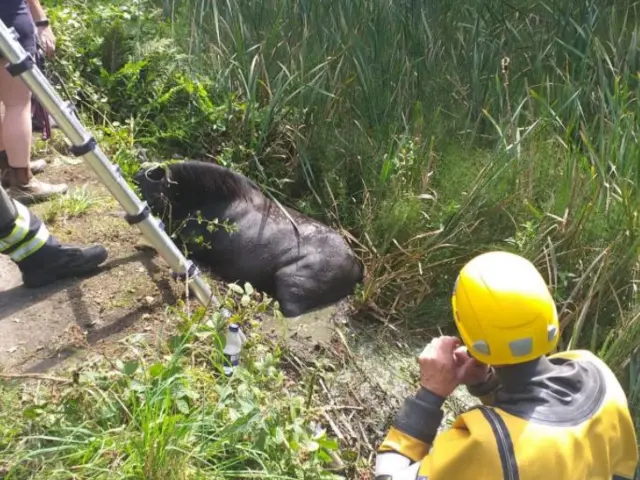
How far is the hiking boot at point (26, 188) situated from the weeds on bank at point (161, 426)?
1396 mm

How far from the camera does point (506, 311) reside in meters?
1.82

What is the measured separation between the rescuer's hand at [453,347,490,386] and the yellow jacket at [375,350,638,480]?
0.60ft

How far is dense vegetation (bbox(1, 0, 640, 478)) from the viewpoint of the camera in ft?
10.3

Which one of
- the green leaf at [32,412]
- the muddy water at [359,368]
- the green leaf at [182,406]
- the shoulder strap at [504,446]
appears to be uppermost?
the green leaf at [32,412]

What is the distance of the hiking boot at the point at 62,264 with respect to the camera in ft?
10.0

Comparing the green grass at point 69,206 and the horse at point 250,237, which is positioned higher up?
the green grass at point 69,206

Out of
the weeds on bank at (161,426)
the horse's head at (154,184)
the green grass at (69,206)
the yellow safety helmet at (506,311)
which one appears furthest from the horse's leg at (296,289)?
the yellow safety helmet at (506,311)

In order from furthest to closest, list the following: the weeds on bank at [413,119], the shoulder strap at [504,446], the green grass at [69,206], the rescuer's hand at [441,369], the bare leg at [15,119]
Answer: the green grass at [69,206] < the bare leg at [15,119] < the weeds on bank at [413,119] < the rescuer's hand at [441,369] < the shoulder strap at [504,446]

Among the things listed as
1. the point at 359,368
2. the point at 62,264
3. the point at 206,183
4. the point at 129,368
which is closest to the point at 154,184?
the point at 206,183

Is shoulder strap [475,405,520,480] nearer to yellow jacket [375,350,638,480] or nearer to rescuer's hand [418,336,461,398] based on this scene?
yellow jacket [375,350,638,480]

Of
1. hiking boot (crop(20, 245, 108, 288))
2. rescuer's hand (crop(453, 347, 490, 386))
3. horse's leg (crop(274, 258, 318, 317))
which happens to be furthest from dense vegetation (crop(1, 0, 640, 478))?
hiking boot (crop(20, 245, 108, 288))

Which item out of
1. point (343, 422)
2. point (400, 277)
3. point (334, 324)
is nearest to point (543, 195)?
point (400, 277)

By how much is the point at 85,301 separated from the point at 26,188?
36.0 inches

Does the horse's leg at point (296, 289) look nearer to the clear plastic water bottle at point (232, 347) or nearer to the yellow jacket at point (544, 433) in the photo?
the clear plastic water bottle at point (232, 347)
